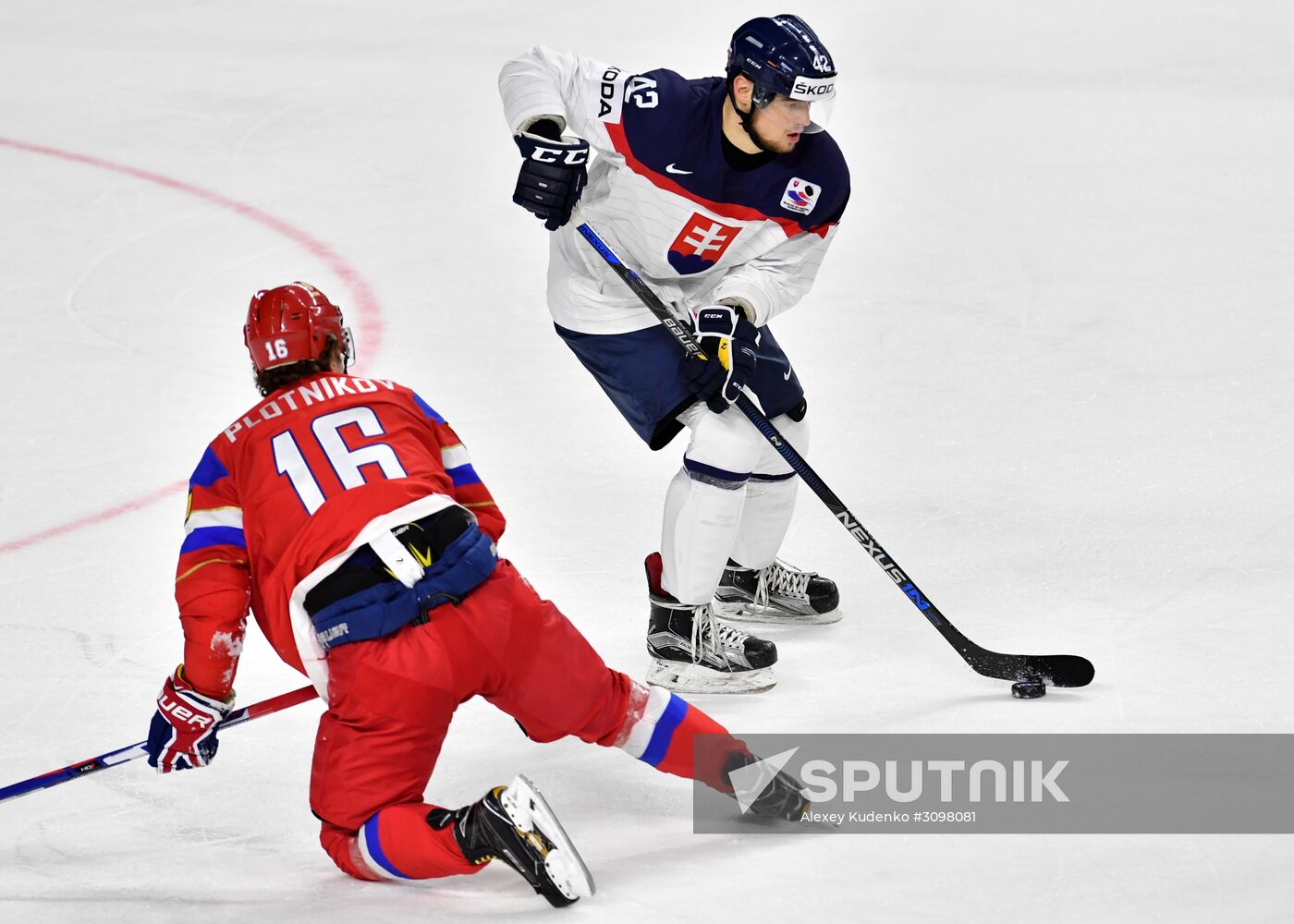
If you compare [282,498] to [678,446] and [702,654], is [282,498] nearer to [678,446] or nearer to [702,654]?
[702,654]

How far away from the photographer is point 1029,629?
366cm

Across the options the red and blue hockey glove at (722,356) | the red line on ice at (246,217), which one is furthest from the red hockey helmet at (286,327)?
the red line on ice at (246,217)

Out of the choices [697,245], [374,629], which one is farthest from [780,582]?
[374,629]

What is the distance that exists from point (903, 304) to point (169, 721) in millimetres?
3192

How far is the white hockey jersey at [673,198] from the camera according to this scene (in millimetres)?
3516

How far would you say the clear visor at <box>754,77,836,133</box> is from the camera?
3.33 m

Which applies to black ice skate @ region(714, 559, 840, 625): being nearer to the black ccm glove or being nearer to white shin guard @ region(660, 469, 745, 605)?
white shin guard @ region(660, 469, 745, 605)

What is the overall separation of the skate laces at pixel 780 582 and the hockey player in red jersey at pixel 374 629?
1.00m

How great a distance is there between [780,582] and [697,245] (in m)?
0.80

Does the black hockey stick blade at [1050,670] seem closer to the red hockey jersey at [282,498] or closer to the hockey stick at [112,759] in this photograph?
the red hockey jersey at [282,498]

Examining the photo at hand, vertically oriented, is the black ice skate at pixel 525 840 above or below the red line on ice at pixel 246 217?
below

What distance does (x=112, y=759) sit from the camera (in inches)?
110

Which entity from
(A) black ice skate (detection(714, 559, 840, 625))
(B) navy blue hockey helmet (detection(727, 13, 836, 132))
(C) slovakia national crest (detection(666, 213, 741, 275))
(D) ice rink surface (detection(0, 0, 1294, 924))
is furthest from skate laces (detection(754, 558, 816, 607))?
(B) navy blue hockey helmet (detection(727, 13, 836, 132))

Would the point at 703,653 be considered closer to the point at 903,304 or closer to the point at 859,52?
the point at 903,304
